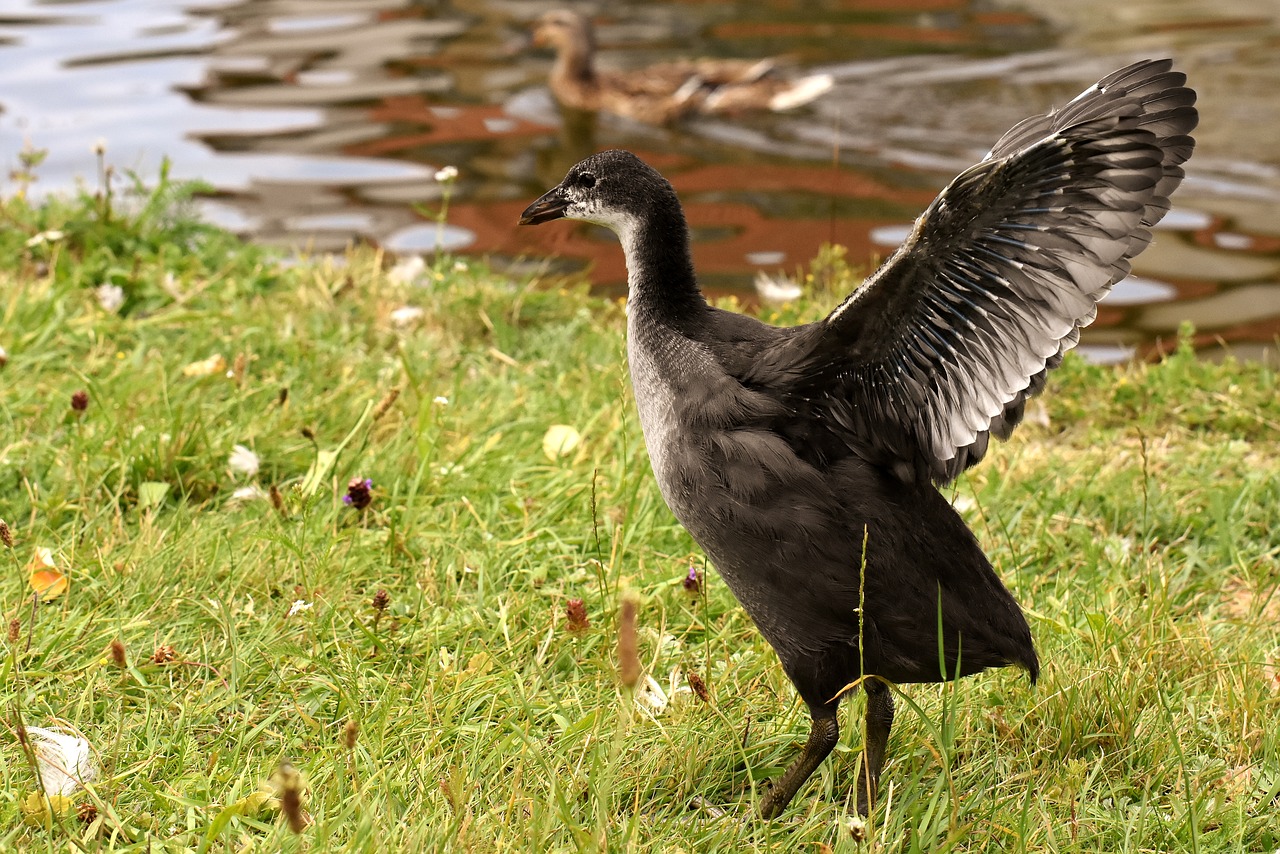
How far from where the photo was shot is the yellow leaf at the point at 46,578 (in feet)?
12.1

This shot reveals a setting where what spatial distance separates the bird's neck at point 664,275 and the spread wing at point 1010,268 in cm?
51

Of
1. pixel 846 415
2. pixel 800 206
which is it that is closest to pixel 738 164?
pixel 800 206

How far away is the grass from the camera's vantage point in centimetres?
305

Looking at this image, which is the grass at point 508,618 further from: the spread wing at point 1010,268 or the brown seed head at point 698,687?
the spread wing at point 1010,268

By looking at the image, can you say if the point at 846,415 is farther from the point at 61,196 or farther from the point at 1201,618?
the point at 61,196

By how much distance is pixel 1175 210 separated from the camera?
8.41 meters

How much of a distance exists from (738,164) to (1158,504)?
5.37 meters

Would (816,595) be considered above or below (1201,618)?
above

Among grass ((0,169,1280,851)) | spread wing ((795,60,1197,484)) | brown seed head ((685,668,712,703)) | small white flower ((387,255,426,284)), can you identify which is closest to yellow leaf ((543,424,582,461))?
grass ((0,169,1280,851))

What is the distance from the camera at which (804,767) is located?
3.20 metres

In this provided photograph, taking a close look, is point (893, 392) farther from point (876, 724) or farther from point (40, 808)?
point (40, 808)

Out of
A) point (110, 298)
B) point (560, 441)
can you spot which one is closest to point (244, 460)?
point (560, 441)

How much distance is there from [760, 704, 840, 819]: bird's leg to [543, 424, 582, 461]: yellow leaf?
173 centimetres

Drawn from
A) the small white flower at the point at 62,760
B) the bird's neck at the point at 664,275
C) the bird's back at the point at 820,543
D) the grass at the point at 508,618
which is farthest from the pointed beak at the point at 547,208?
the small white flower at the point at 62,760
